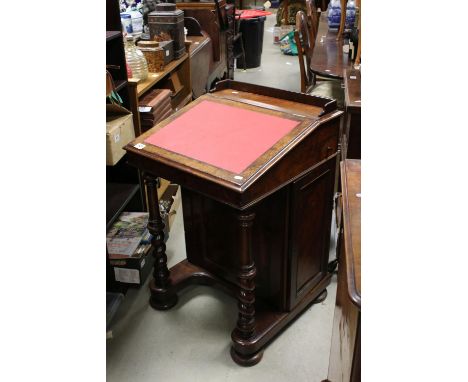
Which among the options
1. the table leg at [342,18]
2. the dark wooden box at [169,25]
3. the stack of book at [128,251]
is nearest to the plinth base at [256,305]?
the stack of book at [128,251]

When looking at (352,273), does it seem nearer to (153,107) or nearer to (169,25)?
(153,107)

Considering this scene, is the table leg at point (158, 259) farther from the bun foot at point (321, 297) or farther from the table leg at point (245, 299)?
the bun foot at point (321, 297)

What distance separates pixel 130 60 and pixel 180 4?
2.00m

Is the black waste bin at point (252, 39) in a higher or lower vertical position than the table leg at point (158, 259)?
higher

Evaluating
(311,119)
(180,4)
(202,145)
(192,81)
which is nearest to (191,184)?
(202,145)

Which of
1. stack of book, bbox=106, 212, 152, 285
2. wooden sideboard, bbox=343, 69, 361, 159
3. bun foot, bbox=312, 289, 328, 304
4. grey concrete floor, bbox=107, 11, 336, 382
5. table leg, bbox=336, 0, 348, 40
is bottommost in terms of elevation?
grey concrete floor, bbox=107, 11, 336, 382

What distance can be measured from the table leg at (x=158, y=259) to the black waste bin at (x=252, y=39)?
4346mm

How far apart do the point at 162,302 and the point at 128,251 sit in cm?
30

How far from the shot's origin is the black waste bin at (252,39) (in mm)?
5680

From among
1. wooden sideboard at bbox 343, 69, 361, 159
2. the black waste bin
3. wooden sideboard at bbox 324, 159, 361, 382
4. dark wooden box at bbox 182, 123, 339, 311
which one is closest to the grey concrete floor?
dark wooden box at bbox 182, 123, 339, 311

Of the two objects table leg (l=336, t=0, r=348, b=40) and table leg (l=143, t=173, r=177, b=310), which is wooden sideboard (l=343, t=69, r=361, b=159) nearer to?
table leg (l=143, t=173, r=177, b=310)

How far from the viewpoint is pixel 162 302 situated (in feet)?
6.99

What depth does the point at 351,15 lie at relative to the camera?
3.59m

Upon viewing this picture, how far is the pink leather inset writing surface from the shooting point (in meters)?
1.51
